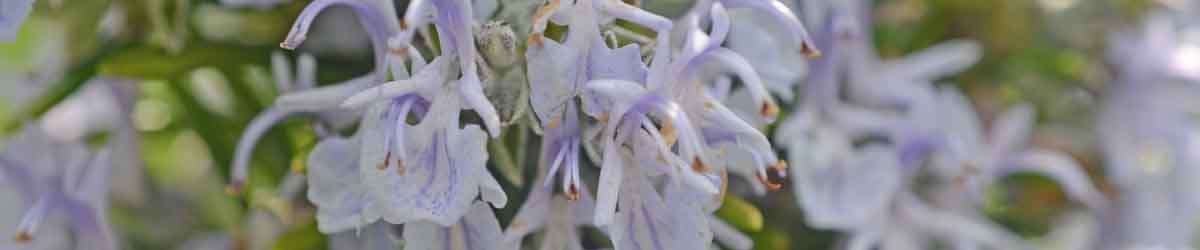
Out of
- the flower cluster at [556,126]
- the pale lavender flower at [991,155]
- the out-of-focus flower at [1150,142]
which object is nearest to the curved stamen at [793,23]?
the flower cluster at [556,126]

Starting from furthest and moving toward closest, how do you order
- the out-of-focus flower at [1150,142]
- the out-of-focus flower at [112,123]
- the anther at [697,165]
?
the out-of-focus flower at [1150,142] < the out-of-focus flower at [112,123] < the anther at [697,165]

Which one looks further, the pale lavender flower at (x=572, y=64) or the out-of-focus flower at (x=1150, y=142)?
the out-of-focus flower at (x=1150, y=142)

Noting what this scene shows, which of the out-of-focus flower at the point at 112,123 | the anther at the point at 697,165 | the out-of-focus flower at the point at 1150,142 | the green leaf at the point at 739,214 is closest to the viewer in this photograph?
the anther at the point at 697,165

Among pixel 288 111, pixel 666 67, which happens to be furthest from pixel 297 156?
pixel 666 67

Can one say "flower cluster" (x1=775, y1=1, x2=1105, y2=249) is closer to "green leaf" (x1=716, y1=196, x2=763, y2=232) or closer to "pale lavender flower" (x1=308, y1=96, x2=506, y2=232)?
"green leaf" (x1=716, y1=196, x2=763, y2=232)

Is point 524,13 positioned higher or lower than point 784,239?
higher

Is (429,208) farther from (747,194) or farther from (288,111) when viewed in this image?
(747,194)

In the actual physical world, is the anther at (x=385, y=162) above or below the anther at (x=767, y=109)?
below

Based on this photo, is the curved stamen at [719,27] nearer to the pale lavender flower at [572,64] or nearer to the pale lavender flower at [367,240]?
the pale lavender flower at [572,64]
